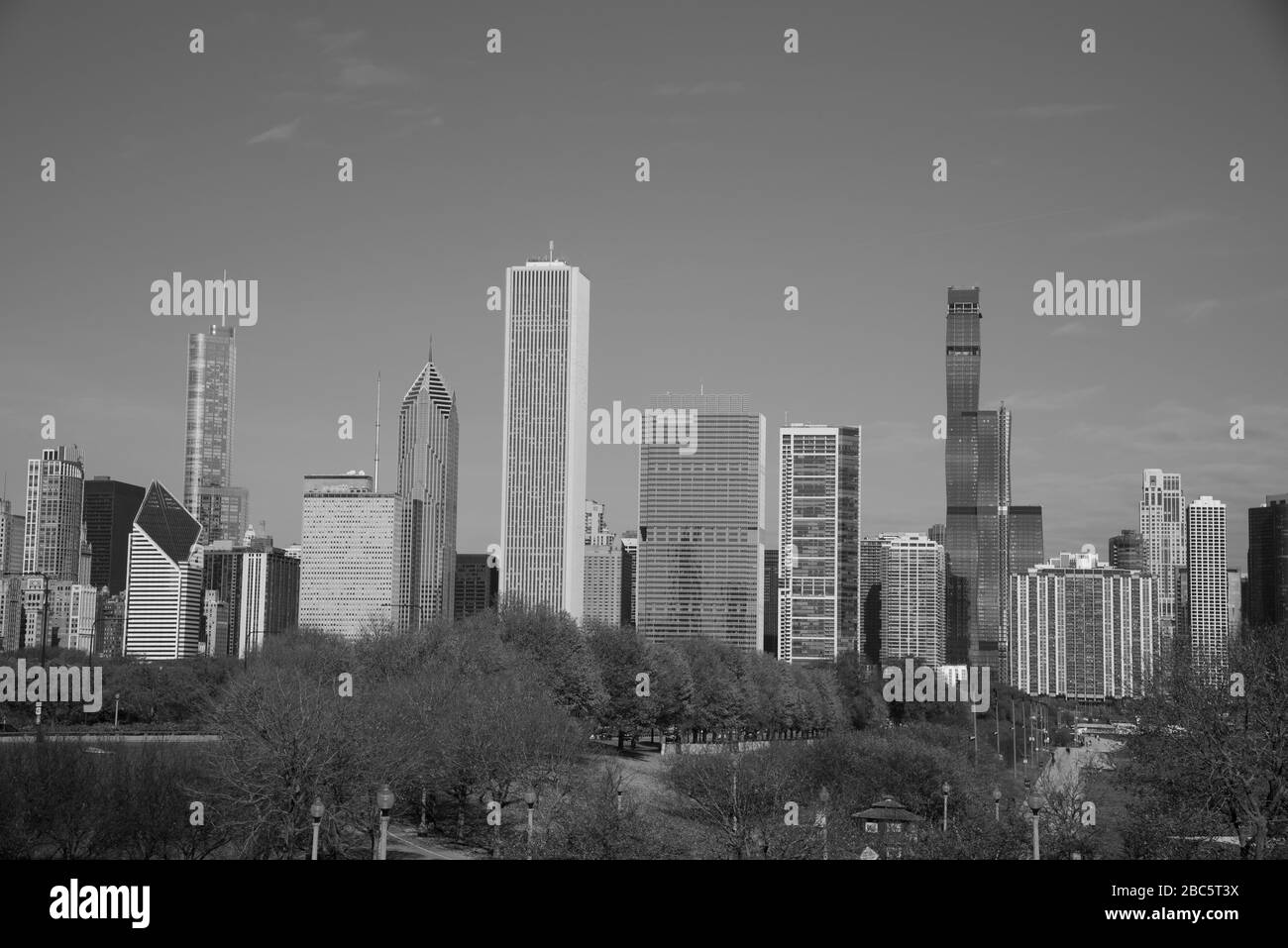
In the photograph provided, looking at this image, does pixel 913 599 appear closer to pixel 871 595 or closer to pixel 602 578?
pixel 871 595

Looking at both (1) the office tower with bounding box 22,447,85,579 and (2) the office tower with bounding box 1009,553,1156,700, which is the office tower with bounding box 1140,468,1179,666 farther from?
(1) the office tower with bounding box 22,447,85,579

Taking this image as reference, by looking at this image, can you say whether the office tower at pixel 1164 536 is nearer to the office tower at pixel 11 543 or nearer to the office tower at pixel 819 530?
the office tower at pixel 819 530

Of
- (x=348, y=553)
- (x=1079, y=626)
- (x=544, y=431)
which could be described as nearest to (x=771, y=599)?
(x=544, y=431)

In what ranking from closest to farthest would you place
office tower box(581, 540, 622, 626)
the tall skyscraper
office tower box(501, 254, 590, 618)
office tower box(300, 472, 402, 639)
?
office tower box(501, 254, 590, 618)
the tall skyscraper
office tower box(300, 472, 402, 639)
office tower box(581, 540, 622, 626)

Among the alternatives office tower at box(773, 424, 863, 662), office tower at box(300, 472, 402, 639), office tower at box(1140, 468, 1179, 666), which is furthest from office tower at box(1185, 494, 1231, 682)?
office tower at box(300, 472, 402, 639)

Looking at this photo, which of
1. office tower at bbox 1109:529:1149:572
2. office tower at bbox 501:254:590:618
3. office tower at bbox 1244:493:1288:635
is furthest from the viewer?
office tower at bbox 501:254:590:618
